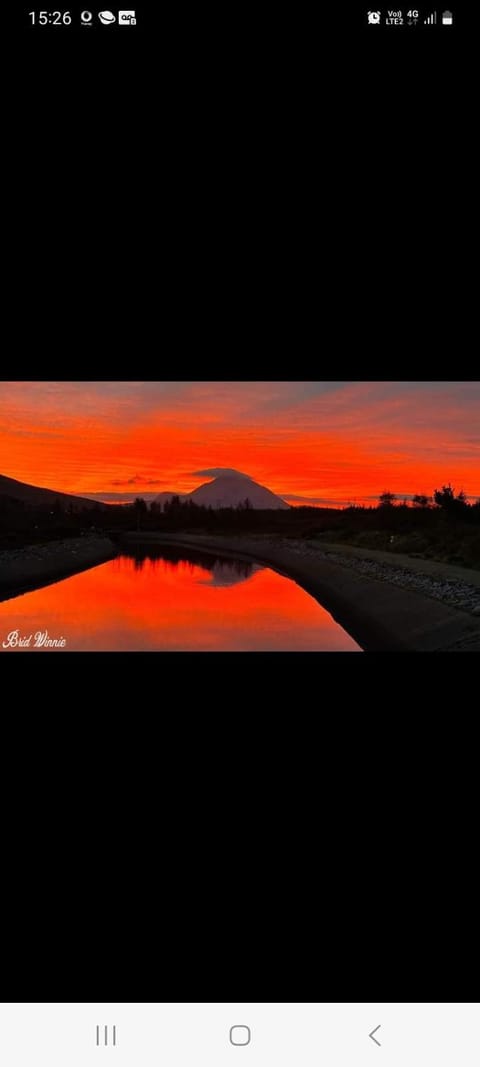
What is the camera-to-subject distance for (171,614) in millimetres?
8664

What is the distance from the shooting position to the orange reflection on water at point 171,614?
611 cm

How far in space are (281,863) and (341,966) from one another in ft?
2.29

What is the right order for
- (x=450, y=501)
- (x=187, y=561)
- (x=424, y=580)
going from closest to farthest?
(x=450, y=501), (x=424, y=580), (x=187, y=561)

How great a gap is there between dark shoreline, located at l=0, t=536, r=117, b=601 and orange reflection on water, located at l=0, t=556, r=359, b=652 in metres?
0.59

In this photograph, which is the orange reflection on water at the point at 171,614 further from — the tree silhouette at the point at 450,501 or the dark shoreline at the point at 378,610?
the tree silhouette at the point at 450,501

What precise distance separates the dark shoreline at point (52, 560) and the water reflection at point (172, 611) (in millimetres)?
468

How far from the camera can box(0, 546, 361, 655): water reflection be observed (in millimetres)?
6188

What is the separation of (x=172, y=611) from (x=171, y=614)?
282mm
